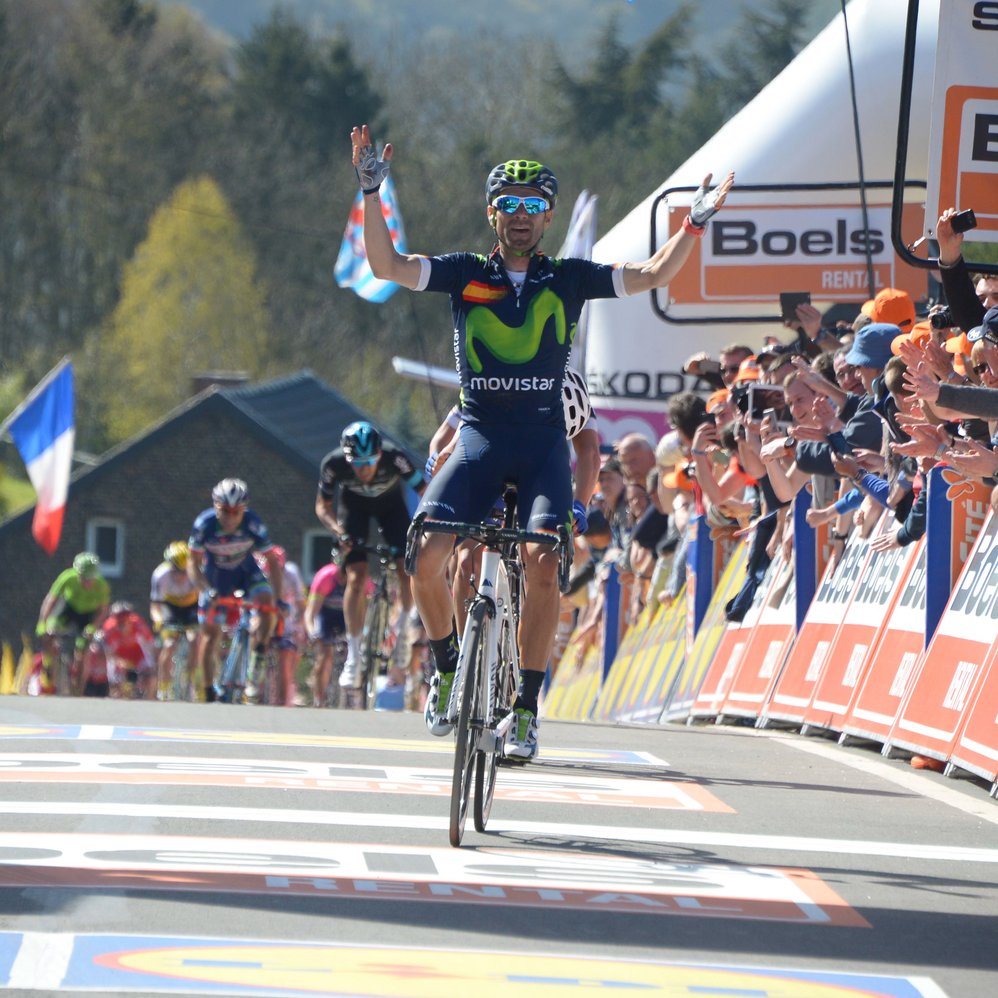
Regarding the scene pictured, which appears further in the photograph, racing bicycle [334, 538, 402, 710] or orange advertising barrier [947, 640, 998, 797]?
racing bicycle [334, 538, 402, 710]

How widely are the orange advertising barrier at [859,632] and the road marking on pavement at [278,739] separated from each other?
5.72 ft

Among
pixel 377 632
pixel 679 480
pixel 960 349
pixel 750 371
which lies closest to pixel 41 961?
pixel 960 349

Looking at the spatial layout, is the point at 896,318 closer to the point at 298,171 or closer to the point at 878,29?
the point at 878,29

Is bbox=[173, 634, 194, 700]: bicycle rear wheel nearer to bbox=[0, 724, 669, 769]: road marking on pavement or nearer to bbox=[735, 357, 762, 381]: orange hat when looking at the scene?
bbox=[735, 357, 762, 381]: orange hat

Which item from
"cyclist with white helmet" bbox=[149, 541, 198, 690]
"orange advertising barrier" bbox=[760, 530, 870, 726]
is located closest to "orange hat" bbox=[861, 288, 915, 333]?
"orange advertising barrier" bbox=[760, 530, 870, 726]

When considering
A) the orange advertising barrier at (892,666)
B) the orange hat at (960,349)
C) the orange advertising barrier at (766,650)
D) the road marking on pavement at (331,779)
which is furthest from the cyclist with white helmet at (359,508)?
the road marking on pavement at (331,779)

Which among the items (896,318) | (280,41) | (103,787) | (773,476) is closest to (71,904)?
(103,787)

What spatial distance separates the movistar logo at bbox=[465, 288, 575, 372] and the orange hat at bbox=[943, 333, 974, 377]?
2694mm

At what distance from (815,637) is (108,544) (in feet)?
176

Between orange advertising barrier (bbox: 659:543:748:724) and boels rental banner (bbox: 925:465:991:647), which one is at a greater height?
boels rental banner (bbox: 925:465:991:647)

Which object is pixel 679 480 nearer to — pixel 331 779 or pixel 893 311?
pixel 893 311

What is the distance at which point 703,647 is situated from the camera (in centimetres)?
1617

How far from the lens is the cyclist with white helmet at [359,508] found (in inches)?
629

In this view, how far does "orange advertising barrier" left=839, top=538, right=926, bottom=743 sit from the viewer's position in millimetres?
11141
